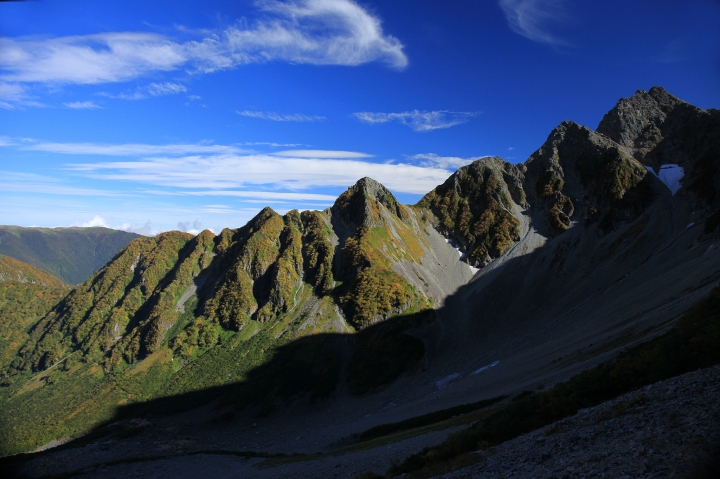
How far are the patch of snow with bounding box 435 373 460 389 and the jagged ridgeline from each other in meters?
16.8

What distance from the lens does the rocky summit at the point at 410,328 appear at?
27.4 meters

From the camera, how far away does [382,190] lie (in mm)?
163250

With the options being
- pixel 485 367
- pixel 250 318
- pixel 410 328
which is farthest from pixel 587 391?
pixel 250 318

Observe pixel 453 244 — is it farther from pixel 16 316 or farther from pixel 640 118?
pixel 16 316

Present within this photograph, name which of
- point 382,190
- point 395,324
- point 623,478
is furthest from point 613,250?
point 623,478

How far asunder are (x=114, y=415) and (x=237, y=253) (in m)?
68.1

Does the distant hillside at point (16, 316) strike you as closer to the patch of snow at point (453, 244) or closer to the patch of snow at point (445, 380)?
the patch of snow at point (445, 380)

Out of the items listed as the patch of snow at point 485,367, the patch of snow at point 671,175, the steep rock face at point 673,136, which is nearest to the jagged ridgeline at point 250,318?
the patch of snow at point 485,367

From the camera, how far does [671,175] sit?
123m

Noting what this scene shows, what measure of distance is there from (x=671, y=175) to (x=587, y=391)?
141877 mm

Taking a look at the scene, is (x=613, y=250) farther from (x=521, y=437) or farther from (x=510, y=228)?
(x=521, y=437)

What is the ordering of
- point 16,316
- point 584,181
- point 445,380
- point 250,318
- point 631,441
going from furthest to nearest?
point 16,316 < point 584,181 < point 250,318 < point 445,380 < point 631,441

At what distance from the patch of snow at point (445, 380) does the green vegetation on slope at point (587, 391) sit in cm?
4885

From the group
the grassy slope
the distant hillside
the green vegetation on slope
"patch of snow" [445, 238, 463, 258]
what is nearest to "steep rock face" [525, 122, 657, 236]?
"patch of snow" [445, 238, 463, 258]
